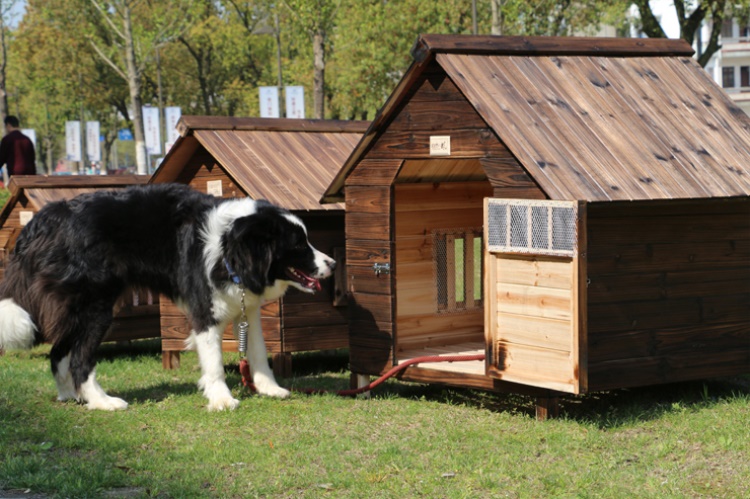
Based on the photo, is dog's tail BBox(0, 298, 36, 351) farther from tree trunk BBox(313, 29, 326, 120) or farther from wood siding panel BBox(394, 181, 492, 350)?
tree trunk BBox(313, 29, 326, 120)

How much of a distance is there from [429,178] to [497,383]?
9.01ft

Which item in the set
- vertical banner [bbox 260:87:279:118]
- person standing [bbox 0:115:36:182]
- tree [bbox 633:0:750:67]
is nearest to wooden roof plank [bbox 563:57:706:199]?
person standing [bbox 0:115:36:182]

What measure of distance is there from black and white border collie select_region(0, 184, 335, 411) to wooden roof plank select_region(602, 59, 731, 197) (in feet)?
9.56

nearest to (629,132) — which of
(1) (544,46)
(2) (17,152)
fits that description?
(1) (544,46)

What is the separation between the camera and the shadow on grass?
855 cm

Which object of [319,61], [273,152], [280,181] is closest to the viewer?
[280,181]

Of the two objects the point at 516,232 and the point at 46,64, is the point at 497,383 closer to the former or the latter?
the point at 516,232

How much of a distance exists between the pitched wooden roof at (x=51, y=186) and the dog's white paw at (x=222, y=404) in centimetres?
499

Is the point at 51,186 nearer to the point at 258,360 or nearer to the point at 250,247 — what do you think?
the point at 258,360

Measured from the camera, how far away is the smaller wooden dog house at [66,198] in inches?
504

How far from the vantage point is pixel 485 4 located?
38.8 m

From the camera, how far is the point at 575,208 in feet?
25.1

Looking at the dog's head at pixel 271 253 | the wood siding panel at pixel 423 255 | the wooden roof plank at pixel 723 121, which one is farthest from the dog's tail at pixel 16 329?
the wooden roof plank at pixel 723 121

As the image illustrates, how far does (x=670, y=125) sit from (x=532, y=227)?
1864mm
